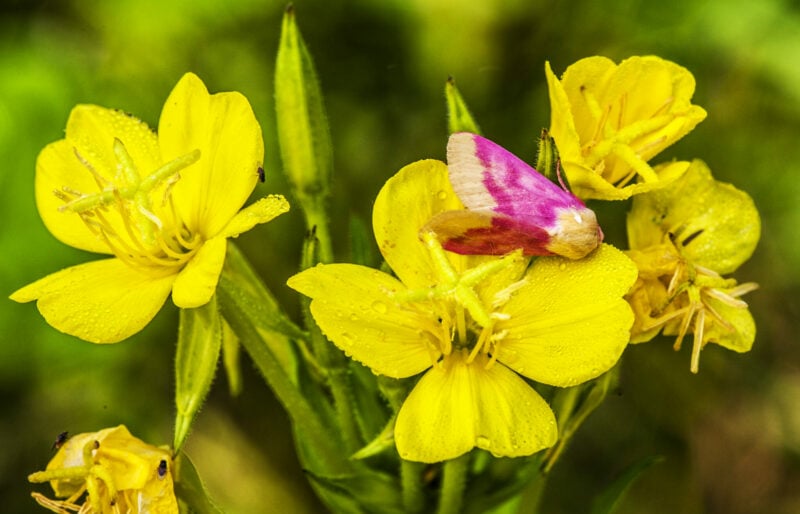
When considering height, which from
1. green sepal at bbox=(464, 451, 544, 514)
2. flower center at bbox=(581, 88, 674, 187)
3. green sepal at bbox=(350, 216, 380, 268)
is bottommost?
green sepal at bbox=(464, 451, 544, 514)

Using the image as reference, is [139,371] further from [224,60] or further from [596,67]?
[596,67]

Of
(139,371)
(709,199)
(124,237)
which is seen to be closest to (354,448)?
(124,237)

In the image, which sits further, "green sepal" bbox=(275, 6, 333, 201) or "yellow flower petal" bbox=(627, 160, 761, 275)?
"green sepal" bbox=(275, 6, 333, 201)

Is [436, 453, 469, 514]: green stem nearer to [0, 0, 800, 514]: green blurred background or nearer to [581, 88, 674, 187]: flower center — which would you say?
[581, 88, 674, 187]: flower center

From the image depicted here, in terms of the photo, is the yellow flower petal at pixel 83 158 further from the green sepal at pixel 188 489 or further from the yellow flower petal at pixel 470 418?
the yellow flower petal at pixel 470 418

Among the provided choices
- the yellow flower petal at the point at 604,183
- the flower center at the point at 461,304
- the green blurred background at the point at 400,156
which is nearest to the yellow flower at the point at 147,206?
the flower center at the point at 461,304

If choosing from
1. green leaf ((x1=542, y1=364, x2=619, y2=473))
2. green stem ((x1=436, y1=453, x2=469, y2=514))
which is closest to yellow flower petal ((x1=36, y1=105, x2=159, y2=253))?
green stem ((x1=436, y1=453, x2=469, y2=514))

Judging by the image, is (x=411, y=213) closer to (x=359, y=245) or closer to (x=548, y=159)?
(x=548, y=159)
